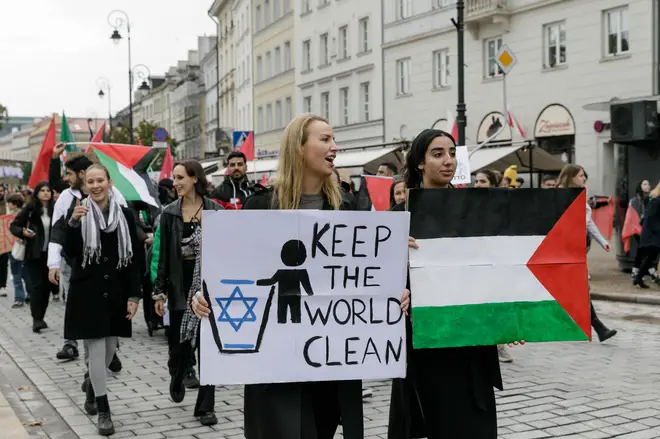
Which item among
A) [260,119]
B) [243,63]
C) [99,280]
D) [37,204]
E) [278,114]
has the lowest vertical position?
[99,280]

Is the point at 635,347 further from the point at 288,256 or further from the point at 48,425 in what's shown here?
the point at 288,256

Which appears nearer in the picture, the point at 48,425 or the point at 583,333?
the point at 583,333

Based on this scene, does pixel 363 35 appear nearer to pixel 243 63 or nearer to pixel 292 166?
pixel 243 63

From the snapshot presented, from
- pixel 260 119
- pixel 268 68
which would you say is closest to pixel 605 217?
pixel 268 68

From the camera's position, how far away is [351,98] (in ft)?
132

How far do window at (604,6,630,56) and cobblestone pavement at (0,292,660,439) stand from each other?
15199 mm

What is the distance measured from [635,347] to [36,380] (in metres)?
Result: 6.30

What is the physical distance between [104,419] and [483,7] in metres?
25.0

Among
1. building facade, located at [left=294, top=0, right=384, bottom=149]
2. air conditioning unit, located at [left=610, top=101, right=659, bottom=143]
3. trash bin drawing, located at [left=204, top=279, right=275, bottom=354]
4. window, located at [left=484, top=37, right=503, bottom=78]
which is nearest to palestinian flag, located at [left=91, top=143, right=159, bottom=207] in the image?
trash bin drawing, located at [left=204, top=279, right=275, bottom=354]

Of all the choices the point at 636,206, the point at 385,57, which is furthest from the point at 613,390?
the point at 385,57

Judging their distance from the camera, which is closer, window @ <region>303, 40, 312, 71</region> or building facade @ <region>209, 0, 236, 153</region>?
window @ <region>303, 40, 312, 71</region>

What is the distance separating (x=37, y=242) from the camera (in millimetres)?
13188

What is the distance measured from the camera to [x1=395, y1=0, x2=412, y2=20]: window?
115 feet

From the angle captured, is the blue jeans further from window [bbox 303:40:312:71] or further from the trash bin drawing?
window [bbox 303:40:312:71]
